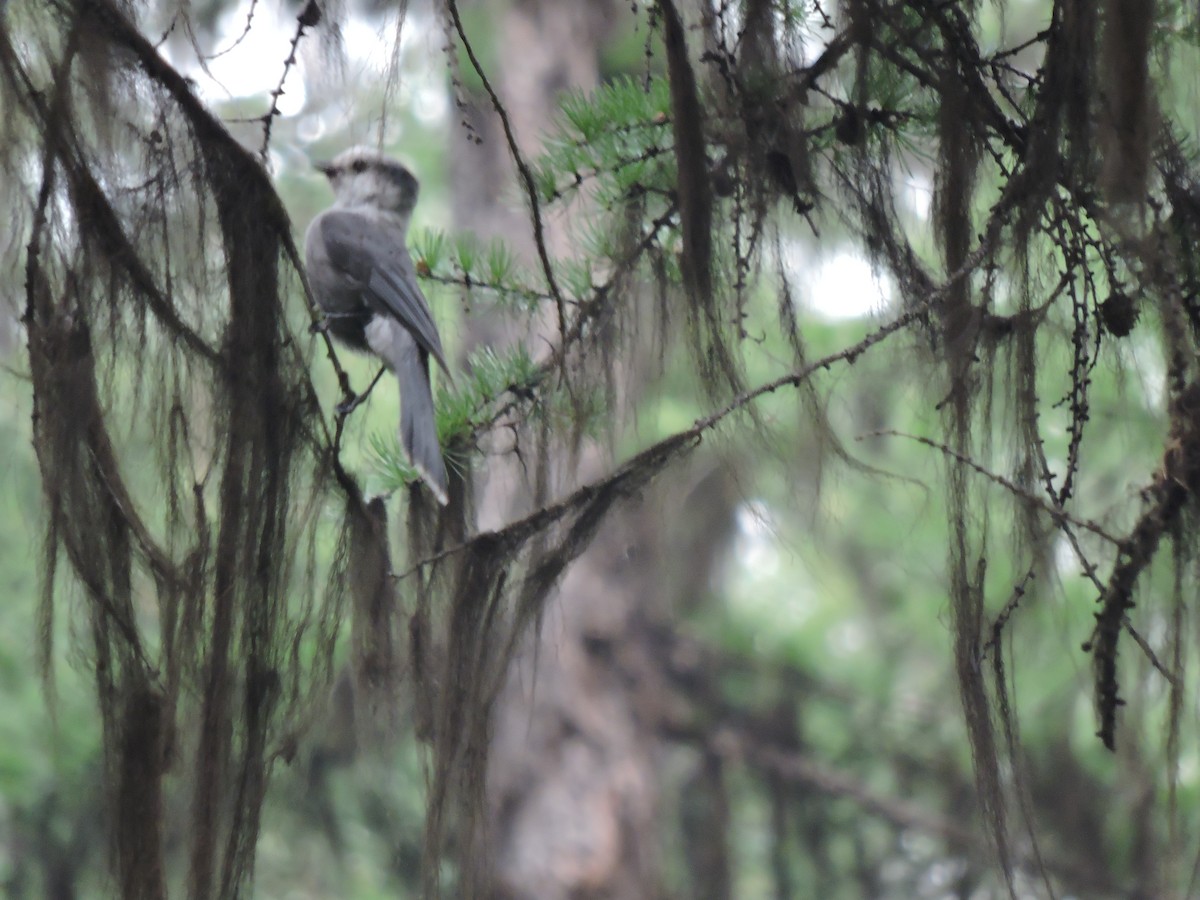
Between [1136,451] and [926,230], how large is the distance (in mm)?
2064

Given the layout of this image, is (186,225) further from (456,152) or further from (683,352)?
(456,152)

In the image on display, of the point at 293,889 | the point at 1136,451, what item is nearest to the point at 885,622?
the point at 293,889

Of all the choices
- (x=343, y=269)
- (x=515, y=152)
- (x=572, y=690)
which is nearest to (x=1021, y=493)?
(x=515, y=152)

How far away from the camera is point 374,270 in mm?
3367

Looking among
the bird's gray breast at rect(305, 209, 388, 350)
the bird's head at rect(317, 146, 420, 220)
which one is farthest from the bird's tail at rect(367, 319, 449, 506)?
the bird's head at rect(317, 146, 420, 220)

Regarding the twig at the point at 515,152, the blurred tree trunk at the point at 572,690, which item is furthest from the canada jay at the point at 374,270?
the blurred tree trunk at the point at 572,690

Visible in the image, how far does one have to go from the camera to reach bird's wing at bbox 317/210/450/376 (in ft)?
10.1

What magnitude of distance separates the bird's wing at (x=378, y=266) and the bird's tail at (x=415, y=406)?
0.14 ft

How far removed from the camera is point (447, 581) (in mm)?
1714

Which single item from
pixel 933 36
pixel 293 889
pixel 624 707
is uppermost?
pixel 933 36

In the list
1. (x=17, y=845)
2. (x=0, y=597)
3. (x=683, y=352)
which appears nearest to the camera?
(x=683, y=352)

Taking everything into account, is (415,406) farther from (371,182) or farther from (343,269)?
(371,182)

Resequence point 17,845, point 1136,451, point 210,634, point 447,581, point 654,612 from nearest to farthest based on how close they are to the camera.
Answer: point 210,634 → point 447,581 → point 1136,451 → point 17,845 → point 654,612

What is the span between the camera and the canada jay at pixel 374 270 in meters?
3.10
